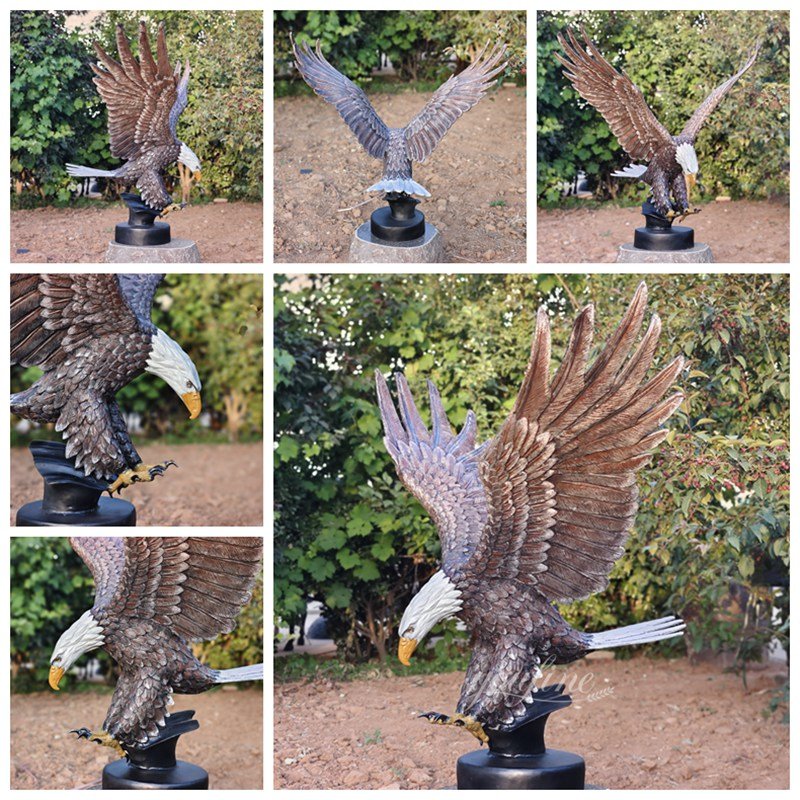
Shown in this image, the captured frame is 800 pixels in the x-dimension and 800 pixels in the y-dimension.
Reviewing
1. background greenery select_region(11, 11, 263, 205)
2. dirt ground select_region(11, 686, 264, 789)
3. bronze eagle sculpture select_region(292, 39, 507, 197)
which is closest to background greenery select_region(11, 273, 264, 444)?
background greenery select_region(11, 11, 263, 205)

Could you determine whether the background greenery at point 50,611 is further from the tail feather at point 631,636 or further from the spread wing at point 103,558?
the tail feather at point 631,636

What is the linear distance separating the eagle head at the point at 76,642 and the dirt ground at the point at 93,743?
47.9 inches

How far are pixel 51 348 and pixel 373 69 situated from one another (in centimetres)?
328

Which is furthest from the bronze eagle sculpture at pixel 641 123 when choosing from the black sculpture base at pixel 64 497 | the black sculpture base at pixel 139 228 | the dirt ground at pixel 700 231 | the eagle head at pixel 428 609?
the black sculpture base at pixel 64 497

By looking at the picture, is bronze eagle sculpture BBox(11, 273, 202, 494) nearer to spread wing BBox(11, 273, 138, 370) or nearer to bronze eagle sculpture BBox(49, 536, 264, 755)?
spread wing BBox(11, 273, 138, 370)

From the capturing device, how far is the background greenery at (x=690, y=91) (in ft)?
20.6

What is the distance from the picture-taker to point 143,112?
472 centimetres

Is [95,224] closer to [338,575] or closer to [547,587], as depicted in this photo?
[338,575]

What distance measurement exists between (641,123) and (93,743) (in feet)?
12.6

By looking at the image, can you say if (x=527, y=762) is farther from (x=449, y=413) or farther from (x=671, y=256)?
(x=671, y=256)

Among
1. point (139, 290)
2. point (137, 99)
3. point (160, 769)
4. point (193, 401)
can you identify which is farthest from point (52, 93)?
point (160, 769)

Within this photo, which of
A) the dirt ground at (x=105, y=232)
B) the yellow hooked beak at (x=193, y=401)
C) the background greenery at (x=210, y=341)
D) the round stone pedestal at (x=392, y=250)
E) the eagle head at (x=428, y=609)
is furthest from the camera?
the background greenery at (x=210, y=341)

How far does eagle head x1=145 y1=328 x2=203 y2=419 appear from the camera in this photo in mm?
4109

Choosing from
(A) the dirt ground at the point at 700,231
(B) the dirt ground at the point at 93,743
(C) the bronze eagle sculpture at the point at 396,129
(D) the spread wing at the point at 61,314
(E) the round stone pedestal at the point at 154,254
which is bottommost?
(B) the dirt ground at the point at 93,743
